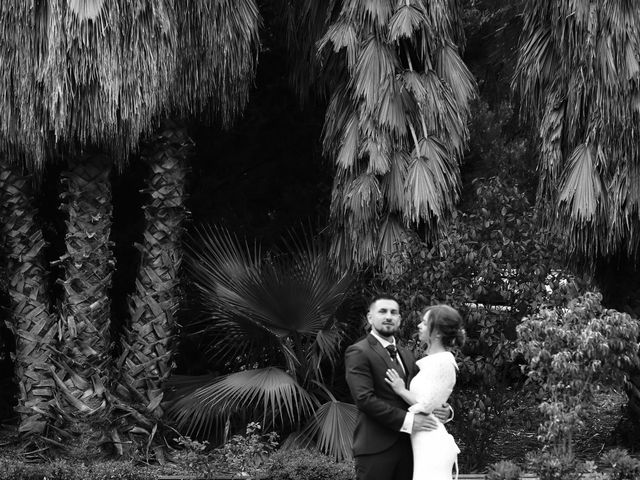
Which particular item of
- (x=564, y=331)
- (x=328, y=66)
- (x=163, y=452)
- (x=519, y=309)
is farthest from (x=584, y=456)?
(x=328, y=66)

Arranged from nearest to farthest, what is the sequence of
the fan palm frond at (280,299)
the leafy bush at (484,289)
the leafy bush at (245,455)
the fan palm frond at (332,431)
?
1. the leafy bush at (245,455)
2. the leafy bush at (484,289)
3. the fan palm frond at (332,431)
4. the fan palm frond at (280,299)

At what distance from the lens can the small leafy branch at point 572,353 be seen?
7.93m

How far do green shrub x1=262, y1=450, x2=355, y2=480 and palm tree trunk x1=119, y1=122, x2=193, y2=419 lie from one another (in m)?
2.17

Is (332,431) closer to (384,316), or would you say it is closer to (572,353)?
(572,353)

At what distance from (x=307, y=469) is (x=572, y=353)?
8.28ft

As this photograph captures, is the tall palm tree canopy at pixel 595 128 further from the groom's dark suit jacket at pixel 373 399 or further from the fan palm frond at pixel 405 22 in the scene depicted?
the groom's dark suit jacket at pixel 373 399

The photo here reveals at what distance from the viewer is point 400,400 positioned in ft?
19.5

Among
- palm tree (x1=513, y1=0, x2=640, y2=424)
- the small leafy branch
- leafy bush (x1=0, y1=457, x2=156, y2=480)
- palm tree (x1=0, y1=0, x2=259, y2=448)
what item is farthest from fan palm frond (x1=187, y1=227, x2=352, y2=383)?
the small leafy branch

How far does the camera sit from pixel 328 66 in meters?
12.4

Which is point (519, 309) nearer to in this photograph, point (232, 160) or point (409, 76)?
point (409, 76)

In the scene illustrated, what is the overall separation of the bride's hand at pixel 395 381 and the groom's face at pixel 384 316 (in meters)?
0.26

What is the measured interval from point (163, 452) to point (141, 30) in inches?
175

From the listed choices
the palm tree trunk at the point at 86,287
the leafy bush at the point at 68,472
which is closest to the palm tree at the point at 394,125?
the palm tree trunk at the point at 86,287

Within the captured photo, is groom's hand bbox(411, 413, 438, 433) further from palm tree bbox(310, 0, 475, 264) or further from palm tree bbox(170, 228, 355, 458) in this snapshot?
palm tree bbox(310, 0, 475, 264)
